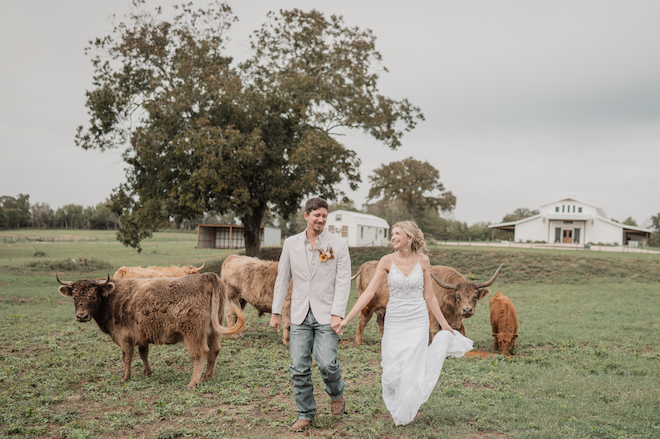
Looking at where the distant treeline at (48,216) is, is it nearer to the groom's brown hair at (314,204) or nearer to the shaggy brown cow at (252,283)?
the shaggy brown cow at (252,283)

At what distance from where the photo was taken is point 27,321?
11.8m

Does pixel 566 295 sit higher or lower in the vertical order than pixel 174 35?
lower

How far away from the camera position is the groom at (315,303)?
4977mm

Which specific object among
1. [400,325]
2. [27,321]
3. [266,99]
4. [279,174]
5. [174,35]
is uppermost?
[174,35]

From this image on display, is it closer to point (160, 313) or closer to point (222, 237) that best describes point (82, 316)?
point (160, 313)

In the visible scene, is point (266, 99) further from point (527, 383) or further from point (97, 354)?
point (527, 383)

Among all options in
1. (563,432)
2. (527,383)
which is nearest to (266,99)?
(527,383)

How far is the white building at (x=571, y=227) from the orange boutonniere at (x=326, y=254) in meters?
49.4

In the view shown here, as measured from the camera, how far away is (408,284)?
209 inches

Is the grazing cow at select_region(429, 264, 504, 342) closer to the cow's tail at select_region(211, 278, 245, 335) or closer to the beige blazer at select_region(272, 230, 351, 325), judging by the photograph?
the cow's tail at select_region(211, 278, 245, 335)

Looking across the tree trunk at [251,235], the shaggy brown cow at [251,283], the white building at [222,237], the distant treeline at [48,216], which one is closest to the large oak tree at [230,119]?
the tree trunk at [251,235]

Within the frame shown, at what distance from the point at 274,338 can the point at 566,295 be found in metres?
14.6

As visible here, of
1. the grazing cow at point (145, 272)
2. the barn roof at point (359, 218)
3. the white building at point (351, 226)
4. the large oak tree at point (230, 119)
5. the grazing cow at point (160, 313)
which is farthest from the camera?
the barn roof at point (359, 218)

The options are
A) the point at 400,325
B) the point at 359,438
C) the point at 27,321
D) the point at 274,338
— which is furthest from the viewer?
the point at 27,321
